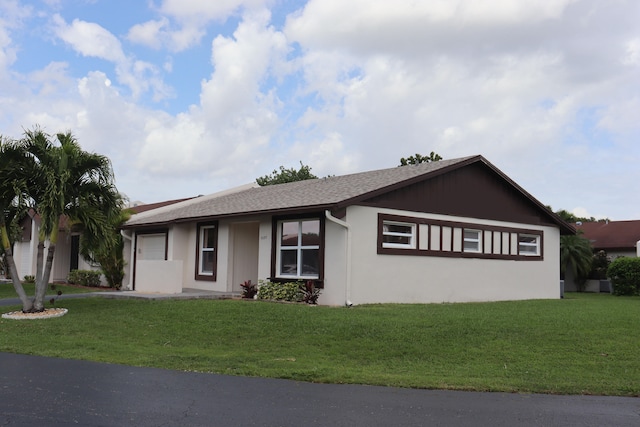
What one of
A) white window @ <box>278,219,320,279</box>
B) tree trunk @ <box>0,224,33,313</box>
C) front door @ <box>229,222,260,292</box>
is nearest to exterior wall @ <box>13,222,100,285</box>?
front door @ <box>229,222,260,292</box>

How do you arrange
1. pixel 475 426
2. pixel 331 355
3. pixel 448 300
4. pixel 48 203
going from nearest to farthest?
pixel 475 426
pixel 331 355
pixel 48 203
pixel 448 300

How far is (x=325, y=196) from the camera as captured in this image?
58.2 feet

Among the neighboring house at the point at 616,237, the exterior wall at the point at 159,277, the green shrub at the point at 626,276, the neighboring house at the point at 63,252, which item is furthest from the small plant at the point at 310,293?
the neighboring house at the point at 616,237

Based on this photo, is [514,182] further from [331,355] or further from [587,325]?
[331,355]

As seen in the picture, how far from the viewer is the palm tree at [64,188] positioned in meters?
15.3

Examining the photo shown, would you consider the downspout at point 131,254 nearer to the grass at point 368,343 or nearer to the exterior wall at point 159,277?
the exterior wall at point 159,277

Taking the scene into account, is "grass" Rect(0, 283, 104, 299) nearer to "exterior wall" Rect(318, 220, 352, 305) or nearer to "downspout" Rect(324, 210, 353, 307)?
"exterior wall" Rect(318, 220, 352, 305)

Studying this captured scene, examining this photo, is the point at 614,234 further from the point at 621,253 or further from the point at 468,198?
the point at 468,198

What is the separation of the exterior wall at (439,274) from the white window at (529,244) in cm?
34

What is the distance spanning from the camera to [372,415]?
262 inches

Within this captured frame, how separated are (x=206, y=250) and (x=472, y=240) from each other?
873 cm

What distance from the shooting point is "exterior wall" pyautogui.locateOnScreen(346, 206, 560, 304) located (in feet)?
55.8

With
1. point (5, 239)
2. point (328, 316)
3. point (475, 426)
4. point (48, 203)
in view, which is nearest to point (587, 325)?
point (328, 316)

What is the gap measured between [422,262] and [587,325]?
246 inches
